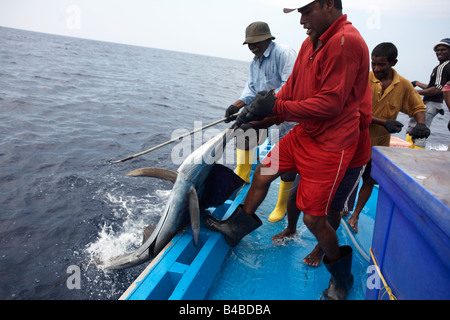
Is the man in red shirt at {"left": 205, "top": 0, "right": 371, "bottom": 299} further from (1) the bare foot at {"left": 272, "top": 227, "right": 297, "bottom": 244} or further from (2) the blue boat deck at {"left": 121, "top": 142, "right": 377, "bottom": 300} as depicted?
(1) the bare foot at {"left": 272, "top": 227, "right": 297, "bottom": 244}

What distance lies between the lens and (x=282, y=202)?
12.0 ft

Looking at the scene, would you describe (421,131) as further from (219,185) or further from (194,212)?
(194,212)

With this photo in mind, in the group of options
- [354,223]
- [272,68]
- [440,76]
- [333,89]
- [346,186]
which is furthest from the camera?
[440,76]

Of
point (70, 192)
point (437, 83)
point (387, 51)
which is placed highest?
point (387, 51)

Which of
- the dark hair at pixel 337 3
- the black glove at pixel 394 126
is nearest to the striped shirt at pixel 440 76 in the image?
the black glove at pixel 394 126

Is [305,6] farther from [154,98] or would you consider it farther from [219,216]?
[154,98]

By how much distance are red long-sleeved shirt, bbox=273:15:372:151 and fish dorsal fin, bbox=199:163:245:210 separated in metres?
0.92

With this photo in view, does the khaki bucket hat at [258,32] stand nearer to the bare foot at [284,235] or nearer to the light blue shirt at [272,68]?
the light blue shirt at [272,68]

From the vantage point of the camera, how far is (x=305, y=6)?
203 cm

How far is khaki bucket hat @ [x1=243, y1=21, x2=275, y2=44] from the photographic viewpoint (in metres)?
3.73

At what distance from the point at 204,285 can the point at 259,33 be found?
3.01m

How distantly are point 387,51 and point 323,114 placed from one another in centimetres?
176

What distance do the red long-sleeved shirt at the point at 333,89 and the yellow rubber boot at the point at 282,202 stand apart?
133cm

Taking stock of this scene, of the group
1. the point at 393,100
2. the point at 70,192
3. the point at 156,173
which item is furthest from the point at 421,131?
the point at 70,192
